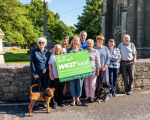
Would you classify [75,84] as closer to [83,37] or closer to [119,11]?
[83,37]

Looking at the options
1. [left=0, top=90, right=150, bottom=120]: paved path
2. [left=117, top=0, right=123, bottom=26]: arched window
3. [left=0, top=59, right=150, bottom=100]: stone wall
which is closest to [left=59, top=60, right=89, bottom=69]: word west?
[left=0, top=90, right=150, bottom=120]: paved path

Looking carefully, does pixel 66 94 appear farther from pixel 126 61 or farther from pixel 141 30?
pixel 141 30

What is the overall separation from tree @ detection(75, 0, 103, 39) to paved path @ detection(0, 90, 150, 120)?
28.6m

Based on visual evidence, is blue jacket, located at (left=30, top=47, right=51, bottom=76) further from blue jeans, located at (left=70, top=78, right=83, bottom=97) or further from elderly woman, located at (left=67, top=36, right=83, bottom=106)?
blue jeans, located at (left=70, top=78, right=83, bottom=97)

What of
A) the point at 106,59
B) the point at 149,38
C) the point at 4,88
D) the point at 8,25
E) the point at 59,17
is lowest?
the point at 4,88

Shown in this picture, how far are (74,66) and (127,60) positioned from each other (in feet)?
7.27

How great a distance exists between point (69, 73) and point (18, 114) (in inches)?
73.5

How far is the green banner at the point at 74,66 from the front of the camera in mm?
4797

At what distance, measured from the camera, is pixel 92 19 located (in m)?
33.7

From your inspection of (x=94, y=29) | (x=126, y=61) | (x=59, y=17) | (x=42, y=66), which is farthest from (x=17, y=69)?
(x=59, y=17)

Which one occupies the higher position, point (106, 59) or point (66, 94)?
point (106, 59)

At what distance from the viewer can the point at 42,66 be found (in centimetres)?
475

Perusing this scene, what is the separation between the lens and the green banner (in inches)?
189

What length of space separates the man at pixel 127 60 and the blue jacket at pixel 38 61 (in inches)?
116
